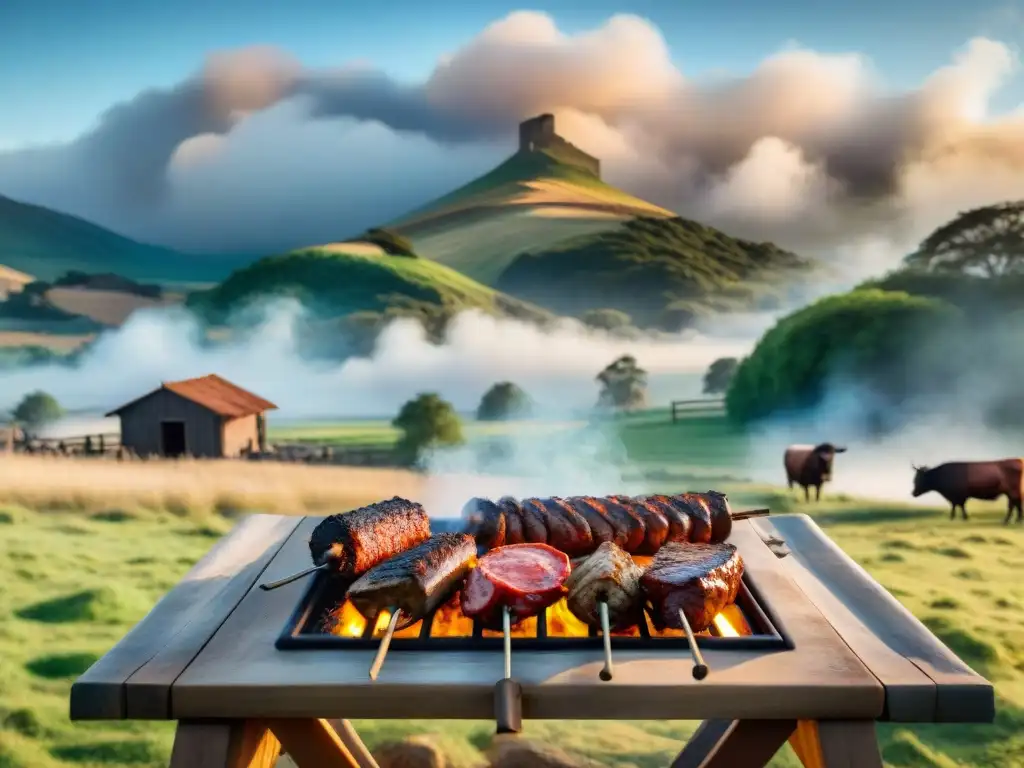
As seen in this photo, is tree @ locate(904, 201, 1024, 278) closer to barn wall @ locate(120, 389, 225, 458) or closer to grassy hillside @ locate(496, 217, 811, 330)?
grassy hillside @ locate(496, 217, 811, 330)

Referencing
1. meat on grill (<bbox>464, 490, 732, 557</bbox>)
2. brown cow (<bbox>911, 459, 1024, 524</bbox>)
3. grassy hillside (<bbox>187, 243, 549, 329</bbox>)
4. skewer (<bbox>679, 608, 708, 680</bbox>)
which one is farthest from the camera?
grassy hillside (<bbox>187, 243, 549, 329</bbox>)

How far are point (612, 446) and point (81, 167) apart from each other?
146 inches

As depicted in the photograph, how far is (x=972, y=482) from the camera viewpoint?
5.56m

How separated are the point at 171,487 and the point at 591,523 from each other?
4.22m

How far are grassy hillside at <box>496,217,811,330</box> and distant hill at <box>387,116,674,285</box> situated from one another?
3.0 inches

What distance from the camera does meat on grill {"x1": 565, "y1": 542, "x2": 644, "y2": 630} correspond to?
1.69 meters

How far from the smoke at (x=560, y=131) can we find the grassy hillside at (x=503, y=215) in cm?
11

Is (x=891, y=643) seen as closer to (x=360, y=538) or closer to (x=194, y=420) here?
(x=360, y=538)

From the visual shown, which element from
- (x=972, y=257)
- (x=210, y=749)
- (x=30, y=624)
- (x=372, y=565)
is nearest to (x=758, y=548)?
(x=372, y=565)

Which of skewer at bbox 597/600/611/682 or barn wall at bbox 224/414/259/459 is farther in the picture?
barn wall at bbox 224/414/259/459

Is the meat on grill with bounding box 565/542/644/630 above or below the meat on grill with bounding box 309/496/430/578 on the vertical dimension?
below

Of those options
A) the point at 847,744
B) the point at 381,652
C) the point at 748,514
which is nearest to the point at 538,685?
the point at 381,652


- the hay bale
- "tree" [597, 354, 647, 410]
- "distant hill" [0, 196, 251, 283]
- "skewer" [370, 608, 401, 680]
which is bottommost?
the hay bale

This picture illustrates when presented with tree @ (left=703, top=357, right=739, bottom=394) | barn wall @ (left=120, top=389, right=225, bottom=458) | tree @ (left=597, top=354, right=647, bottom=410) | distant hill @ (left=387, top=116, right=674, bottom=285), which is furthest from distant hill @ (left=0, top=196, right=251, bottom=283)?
tree @ (left=703, top=357, right=739, bottom=394)
